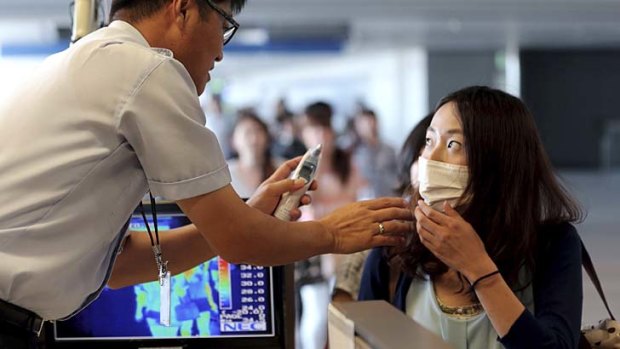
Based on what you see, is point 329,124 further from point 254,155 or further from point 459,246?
point 459,246

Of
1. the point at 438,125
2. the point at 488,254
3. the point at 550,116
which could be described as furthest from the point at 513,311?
the point at 550,116

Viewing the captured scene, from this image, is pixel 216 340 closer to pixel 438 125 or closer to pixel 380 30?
pixel 438 125

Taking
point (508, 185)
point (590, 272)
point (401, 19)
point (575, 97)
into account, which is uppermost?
point (401, 19)

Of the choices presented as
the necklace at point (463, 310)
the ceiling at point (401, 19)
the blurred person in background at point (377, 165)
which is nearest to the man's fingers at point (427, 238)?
the necklace at point (463, 310)

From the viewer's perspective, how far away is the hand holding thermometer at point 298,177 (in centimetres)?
178

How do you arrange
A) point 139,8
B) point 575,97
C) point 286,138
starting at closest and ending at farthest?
point 139,8 → point 286,138 → point 575,97

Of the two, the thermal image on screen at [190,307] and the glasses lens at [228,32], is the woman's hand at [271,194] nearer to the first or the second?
the thermal image on screen at [190,307]

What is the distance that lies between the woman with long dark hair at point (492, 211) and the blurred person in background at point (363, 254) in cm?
38

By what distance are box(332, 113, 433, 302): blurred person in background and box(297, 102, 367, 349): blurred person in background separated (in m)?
2.19

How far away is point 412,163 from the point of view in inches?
107

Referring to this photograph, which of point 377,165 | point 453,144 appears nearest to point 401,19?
point 377,165

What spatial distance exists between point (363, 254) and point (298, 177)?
36.3 inches

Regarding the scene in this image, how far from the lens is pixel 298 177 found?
5.90 ft

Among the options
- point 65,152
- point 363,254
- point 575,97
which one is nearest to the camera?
point 65,152
